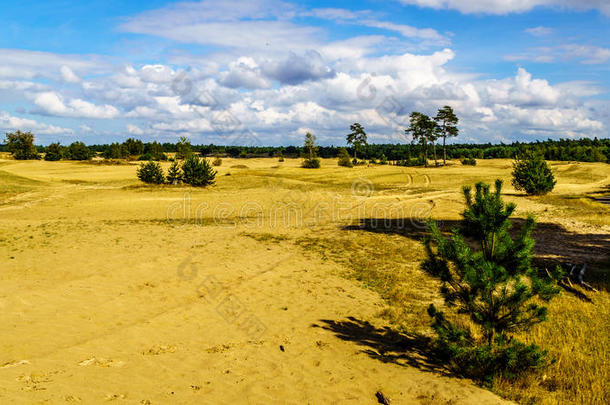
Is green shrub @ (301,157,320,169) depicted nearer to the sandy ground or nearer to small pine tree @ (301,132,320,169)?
small pine tree @ (301,132,320,169)

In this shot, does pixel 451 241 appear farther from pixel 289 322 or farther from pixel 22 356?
pixel 22 356

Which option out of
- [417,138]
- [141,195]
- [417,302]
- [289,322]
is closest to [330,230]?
[417,302]

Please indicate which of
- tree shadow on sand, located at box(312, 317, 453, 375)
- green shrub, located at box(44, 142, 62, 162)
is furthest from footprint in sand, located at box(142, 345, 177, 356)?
green shrub, located at box(44, 142, 62, 162)

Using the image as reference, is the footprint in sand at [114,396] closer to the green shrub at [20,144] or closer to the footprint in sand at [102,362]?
the footprint in sand at [102,362]

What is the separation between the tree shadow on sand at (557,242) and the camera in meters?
13.9

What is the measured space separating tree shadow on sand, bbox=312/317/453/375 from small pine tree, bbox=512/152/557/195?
31.6m

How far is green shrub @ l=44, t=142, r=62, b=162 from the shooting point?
3204 inches

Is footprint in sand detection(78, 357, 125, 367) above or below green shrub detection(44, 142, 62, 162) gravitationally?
below

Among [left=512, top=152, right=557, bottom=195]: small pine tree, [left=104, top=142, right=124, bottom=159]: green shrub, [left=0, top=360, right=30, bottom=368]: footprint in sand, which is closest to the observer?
[left=0, top=360, right=30, bottom=368]: footprint in sand

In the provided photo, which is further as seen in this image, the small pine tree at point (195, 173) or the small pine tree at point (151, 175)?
the small pine tree at point (151, 175)

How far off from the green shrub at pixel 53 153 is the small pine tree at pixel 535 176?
90.8 m

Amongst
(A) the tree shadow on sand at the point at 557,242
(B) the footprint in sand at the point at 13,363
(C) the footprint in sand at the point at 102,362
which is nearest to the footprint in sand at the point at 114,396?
(C) the footprint in sand at the point at 102,362

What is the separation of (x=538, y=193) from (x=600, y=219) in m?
12.6

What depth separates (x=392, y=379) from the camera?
679 centimetres
